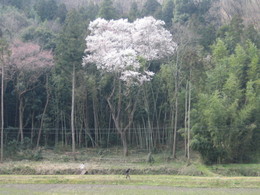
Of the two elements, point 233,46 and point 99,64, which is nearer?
point 99,64

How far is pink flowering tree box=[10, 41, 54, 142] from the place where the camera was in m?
35.1

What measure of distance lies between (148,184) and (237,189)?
178 inches

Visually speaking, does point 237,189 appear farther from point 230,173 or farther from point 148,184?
point 230,173

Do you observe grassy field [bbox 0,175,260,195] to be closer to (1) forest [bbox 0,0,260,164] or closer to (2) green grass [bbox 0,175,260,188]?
(2) green grass [bbox 0,175,260,188]

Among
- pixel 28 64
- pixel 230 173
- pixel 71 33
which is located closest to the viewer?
pixel 230 173

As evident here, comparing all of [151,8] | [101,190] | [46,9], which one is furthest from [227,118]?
[46,9]

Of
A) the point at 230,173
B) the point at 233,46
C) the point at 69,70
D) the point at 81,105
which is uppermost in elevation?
the point at 233,46

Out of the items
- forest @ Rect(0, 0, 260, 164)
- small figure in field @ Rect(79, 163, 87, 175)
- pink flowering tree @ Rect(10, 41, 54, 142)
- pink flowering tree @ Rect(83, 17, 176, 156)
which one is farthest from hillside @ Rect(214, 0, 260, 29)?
small figure in field @ Rect(79, 163, 87, 175)

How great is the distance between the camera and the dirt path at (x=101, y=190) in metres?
18.1

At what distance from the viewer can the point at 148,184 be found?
68.4 feet

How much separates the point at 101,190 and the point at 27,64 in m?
19.9

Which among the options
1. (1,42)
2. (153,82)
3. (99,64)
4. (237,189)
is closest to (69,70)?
(99,64)

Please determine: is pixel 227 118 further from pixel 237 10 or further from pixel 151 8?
pixel 151 8

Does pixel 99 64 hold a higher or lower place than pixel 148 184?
higher
